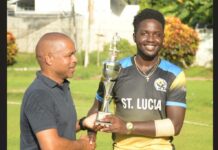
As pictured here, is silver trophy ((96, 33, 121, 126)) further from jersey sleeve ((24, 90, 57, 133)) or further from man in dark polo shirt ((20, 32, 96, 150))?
jersey sleeve ((24, 90, 57, 133))

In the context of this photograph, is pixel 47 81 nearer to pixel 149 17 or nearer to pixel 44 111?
pixel 44 111

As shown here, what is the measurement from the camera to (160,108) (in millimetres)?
4176

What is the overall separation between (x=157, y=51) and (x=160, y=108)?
433 mm

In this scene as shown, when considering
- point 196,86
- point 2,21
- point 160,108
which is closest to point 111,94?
point 160,108

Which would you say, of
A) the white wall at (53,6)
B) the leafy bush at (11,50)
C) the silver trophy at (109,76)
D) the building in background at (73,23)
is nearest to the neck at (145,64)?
the silver trophy at (109,76)

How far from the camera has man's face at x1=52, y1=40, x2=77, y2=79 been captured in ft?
12.2

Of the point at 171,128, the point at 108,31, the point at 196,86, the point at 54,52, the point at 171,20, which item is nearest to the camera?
the point at 54,52

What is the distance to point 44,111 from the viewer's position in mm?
3537

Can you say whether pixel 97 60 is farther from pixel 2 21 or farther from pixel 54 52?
pixel 54 52

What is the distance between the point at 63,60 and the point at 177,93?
970 mm

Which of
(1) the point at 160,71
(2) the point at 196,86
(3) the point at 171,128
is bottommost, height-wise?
(2) the point at 196,86

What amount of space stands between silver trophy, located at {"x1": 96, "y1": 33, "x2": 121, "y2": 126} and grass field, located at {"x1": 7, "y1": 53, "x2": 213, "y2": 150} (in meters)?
5.70

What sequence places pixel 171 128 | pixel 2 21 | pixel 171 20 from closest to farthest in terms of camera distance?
1. pixel 171 128
2. pixel 2 21
3. pixel 171 20

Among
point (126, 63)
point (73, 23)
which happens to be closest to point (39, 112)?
point (126, 63)
